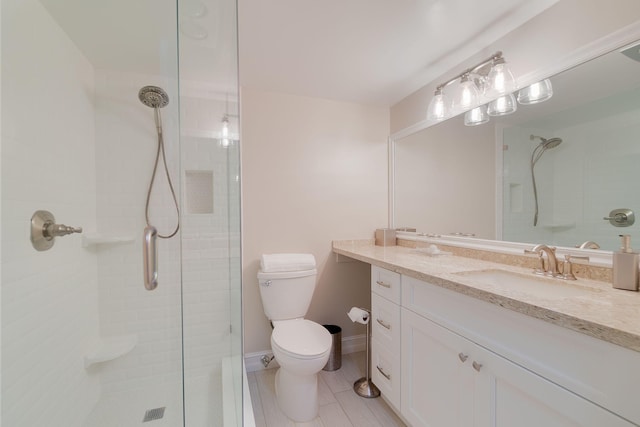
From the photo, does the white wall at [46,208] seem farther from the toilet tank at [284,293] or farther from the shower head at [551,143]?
the shower head at [551,143]

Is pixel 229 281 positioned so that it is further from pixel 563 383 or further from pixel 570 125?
pixel 570 125

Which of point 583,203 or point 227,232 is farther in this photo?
point 227,232

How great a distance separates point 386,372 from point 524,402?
76 centimetres

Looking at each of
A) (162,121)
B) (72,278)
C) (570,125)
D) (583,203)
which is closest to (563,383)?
(583,203)

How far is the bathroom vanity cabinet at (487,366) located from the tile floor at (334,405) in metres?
0.14

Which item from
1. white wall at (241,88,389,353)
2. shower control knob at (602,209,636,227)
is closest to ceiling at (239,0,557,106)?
white wall at (241,88,389,353)

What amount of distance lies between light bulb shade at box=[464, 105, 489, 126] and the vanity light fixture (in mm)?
39

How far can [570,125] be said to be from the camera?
117cm

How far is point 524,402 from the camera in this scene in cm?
78

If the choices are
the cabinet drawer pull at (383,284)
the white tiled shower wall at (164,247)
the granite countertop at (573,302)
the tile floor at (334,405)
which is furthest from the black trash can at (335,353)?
the granite countertop at (573,302)

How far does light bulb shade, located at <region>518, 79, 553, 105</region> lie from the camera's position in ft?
4.00

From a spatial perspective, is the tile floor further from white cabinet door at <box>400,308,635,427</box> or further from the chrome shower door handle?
the chrome shower door handle

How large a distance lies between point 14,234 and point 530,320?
5.60 feet

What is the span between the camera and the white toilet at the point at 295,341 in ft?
4.43
